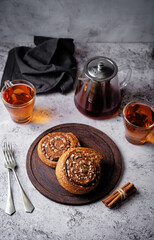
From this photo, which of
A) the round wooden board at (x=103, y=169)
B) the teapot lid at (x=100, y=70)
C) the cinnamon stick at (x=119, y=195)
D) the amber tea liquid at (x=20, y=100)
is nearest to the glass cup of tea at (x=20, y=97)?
the amber tea liquid at (x=20, y=100)

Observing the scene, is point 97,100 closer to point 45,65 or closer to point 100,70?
point 100,70

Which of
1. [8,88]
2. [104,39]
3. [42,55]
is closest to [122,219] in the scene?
[8,88]

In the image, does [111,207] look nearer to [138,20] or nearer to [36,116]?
[36,116]

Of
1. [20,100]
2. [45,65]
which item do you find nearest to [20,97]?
[20,100]

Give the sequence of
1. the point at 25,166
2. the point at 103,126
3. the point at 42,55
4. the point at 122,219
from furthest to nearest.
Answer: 1. the point at 42,55
2. the point at 103,126
3. the point at 25,166
4. the point at 122,219

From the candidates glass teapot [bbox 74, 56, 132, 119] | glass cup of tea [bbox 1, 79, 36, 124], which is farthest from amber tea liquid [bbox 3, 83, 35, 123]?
glass teapot [bbox 74, 56, 132, 119]

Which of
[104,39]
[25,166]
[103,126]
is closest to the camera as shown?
[25,166]

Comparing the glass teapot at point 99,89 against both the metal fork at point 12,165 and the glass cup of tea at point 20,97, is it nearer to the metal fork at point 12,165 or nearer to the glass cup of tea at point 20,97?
the glass cup of tea at point 20,97
